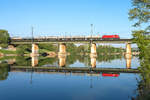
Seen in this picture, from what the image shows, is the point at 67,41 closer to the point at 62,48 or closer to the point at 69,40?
the point at 69,40

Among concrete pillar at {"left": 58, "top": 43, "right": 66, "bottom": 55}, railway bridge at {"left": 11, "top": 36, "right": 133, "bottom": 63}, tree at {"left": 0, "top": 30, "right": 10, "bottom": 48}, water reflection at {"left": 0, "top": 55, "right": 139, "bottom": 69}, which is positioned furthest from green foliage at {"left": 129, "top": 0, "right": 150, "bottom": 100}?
tree at {"left": 0, "top": 30, "right": 10, "bottom": 48}

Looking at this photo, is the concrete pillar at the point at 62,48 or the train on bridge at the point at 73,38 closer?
the train on bridge at the point at 73,38

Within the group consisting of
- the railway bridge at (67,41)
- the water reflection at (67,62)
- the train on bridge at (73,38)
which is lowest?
the water reflection at (67,62)

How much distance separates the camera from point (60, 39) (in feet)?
360

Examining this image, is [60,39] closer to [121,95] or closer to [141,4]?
[141,4]

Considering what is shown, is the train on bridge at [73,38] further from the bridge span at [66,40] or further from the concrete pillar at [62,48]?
the concrete pillar at [62,48]

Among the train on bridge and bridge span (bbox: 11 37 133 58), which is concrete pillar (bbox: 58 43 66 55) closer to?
bridge span (bbox: 11 37 133 58)

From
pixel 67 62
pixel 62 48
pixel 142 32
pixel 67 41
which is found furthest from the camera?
pixel 62 48

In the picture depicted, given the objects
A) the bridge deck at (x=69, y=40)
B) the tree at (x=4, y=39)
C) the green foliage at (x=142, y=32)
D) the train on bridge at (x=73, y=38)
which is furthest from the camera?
the tree at (x=4, y=39)

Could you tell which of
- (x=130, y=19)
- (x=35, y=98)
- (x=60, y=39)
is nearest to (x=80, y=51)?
(x=60, y=39)

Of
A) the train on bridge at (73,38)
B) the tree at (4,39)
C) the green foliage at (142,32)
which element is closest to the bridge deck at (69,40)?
the train on bridge at (73,38)

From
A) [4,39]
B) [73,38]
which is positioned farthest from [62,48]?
[4,39]

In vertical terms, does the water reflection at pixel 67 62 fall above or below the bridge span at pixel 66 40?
below

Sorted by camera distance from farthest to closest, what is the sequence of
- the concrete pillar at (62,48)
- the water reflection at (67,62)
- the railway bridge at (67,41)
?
the concrete pillar at (62,48), the railway bridge at (67,41), the water reflection at (67,62)
